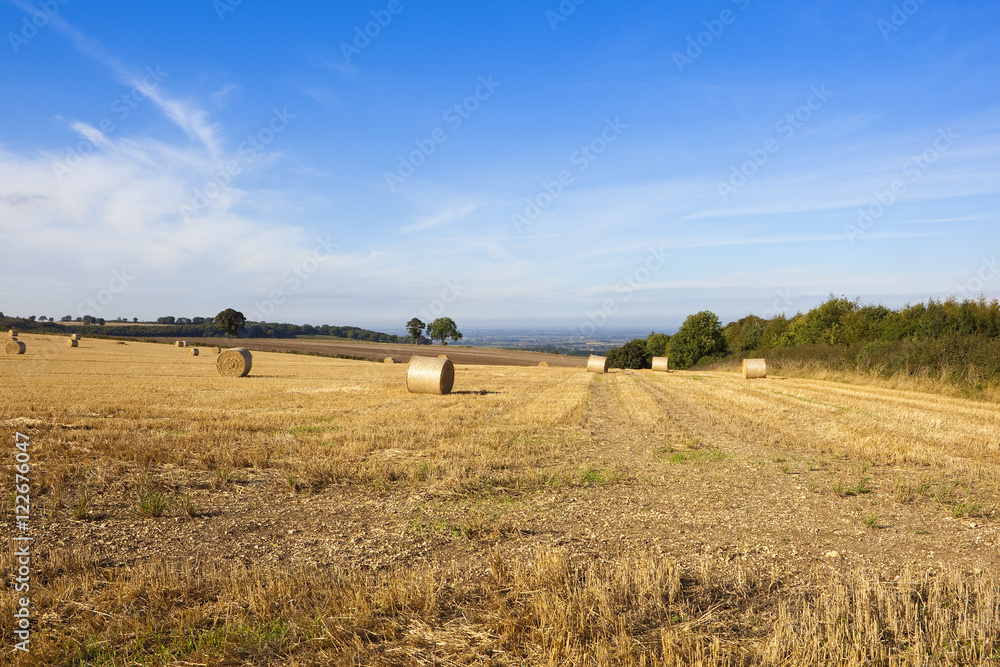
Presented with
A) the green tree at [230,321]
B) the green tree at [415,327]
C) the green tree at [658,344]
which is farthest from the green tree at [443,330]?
the green tree at [658,344]

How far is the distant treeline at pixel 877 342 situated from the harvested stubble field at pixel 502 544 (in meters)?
15.3

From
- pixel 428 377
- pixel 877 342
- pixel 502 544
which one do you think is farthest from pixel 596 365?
pixel 502 544

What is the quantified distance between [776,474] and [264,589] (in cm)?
845

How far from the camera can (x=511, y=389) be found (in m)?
25.5

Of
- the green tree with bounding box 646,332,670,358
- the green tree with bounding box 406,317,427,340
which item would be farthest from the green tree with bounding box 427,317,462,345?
the green tree with bounding box 646,332,670,358

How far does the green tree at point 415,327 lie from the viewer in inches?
5049

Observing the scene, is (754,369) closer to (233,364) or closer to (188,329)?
(233,364)

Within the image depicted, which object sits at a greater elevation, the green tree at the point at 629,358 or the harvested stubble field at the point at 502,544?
the green tree at the point at 629,358

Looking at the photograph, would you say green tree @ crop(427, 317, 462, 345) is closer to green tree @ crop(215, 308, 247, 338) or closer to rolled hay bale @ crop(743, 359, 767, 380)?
green tree @ crop(215, 308, 247, 338)

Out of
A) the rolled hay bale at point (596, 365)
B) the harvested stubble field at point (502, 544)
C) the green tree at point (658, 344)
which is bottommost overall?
the harvested stubble field at point (502, 544)

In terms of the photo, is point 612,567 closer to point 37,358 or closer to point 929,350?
point 929,350

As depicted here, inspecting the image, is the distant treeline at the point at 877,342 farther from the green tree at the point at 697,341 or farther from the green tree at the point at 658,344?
the green tree at the point at 658,344

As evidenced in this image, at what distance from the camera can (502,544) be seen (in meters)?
6.02

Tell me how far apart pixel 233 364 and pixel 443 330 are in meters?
90.5
